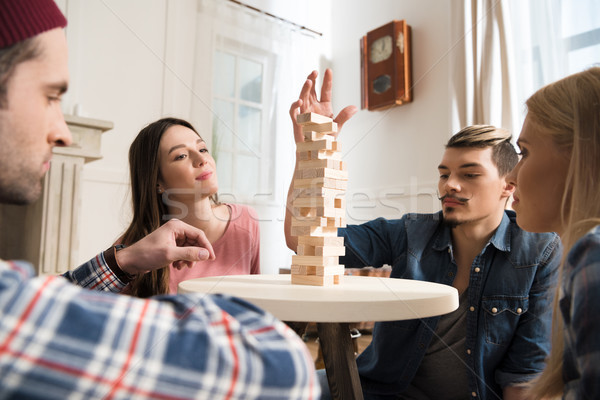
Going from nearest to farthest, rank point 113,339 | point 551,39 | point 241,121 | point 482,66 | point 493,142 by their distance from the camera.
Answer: point 113,339
point 493,142
point 551,39
point 482,66
point 241,121

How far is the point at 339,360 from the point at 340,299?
0.24m

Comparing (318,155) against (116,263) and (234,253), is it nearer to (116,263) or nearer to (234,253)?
(116,263)

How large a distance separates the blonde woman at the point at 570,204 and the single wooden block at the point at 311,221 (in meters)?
0.46

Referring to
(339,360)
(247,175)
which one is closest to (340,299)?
(339,360)

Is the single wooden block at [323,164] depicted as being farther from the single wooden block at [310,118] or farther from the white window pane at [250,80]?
the white window pane at [250,80]

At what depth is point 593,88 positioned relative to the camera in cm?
82

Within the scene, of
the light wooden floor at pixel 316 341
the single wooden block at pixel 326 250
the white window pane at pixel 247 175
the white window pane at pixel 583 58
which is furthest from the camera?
the white window pane at pixel 247 175

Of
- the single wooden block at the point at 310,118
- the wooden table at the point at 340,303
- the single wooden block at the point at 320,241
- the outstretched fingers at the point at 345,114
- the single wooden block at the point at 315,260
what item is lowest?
the wooden table at the point at 340,303

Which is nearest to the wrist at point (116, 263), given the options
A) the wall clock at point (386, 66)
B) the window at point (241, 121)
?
the window at point (241, 121)

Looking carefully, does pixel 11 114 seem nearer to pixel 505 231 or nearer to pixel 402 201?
pixel 505 231

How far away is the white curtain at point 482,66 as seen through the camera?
2824 millimetres

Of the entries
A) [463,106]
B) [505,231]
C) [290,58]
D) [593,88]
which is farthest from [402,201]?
[593,88]

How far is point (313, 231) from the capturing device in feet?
3.83

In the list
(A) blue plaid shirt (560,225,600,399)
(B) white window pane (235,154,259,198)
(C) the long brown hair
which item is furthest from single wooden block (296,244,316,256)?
(B) white window pane (235,154,259,198)
